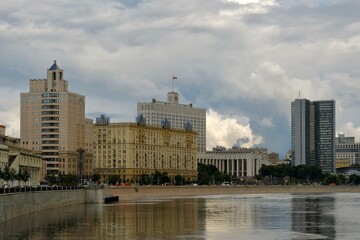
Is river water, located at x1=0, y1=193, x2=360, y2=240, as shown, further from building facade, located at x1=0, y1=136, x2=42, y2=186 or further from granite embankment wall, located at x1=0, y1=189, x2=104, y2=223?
building facade, located at x1=0, y1=136, x2=42, y2=186

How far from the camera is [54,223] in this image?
9812 cm

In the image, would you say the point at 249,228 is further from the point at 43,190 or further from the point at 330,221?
the point at 43,190

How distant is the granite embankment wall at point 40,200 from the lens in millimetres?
94562

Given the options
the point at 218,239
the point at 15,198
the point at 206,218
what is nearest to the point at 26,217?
the point at 15,198

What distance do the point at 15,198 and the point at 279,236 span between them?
36538mm

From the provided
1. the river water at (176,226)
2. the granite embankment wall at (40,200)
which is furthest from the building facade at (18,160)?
the river water at (176,226)

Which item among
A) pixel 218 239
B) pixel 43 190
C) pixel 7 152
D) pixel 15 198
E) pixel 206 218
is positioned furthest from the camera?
pixel 7 152

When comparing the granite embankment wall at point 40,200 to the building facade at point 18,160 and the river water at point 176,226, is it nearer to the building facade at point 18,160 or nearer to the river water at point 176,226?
the river water at point 176,226

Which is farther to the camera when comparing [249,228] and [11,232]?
[249,228]

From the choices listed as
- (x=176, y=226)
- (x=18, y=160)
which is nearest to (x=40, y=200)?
(x=176, y=226)

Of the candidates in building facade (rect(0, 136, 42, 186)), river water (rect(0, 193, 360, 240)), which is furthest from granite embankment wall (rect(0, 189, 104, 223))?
building facade (rect(0, 136, 42, 186))

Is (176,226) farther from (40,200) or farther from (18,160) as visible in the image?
(18,160)

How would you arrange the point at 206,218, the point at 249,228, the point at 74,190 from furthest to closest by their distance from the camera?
the point at 74,190, the point at 206,218, the point at 249,228

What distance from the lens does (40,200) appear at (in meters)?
119
